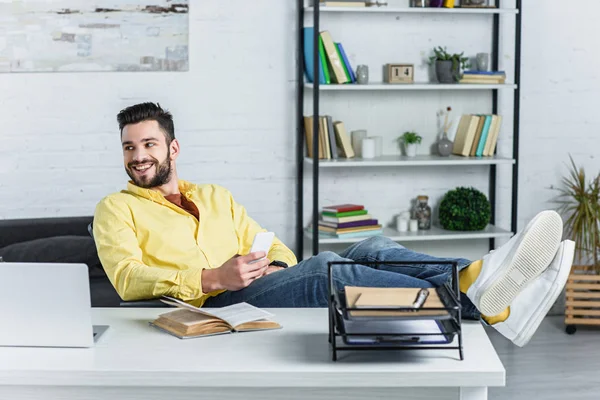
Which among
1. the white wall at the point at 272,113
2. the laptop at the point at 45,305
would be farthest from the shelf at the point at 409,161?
the laptop at the point at 45,305

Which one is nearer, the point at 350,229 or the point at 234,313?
the point at 234,313

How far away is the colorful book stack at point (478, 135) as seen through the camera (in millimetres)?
4617

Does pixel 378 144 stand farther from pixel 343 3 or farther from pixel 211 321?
pixel 211 321

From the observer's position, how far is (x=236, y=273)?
7.96 ft

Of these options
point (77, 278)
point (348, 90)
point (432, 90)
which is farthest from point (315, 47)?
point (77, 278)

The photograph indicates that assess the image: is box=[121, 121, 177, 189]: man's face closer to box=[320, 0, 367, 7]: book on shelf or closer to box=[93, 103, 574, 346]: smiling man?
box=[93, 103, 574, 346]: smiling man

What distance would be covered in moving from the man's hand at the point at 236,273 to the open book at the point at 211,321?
0.80 ft

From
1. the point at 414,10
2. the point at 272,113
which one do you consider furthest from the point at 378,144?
the point at 414,10

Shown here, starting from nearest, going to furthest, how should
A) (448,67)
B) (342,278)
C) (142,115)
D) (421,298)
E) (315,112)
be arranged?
(421,298) < (342,278) < (142,115) < (315,112) < (448,67)

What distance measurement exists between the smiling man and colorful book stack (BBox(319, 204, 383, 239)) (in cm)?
125

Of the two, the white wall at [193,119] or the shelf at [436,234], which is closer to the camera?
the white wall at [193,119]

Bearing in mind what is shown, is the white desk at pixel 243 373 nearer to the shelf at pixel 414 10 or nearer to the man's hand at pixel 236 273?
the man's hand at pixel 236 273

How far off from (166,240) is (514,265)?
48.5 inches

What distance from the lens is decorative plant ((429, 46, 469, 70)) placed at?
4566 mm
